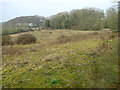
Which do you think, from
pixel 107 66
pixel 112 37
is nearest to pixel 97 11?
pixel 112 37

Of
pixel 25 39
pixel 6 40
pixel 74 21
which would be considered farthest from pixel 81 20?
pixel 6 40

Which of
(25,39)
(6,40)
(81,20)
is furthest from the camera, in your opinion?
(81,20)

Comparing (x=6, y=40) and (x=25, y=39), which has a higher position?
(x=25, y=39)

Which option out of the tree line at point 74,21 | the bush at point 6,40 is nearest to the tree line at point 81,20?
the tree line at point 74,21

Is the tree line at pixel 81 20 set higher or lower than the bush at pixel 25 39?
higher

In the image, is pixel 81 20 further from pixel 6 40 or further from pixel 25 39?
pixel 6 40

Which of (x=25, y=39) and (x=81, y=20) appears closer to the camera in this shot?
(x=25, y=39)

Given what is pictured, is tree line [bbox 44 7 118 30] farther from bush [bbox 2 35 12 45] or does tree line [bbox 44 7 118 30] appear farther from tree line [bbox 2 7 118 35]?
bush [bbox 2 35 12 45]

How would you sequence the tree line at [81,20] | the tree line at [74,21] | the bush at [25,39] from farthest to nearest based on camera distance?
the tree line at [81,20], the tree line at [74,21], the bush at [25,39]

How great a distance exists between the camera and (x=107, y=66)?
5.09m

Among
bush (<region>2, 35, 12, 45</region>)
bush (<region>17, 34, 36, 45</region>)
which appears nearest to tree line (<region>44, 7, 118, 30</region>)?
bush (<region>17, 34, 36, 45</region>)

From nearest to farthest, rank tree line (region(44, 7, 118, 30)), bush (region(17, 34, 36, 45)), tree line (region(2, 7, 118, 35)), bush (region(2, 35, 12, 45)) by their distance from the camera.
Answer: bush (region(2, 35, 12, 45))
bush (region(17, 34, 36, 45))
tree line (region(2, 7, 118, 35))
tree line (region(44, 7, 118, 30))

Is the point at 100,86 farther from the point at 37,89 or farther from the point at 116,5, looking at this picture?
the point at 116,5

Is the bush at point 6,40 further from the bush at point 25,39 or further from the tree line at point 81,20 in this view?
the tree line at point 81,20
